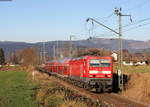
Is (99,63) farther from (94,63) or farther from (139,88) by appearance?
(139,88)

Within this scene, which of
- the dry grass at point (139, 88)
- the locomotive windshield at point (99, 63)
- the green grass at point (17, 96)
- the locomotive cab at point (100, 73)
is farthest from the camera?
the locomotive windshield at point (99, 63)

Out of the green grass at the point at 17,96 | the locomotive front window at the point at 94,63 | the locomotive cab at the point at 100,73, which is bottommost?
the green grass at the point at 17,96

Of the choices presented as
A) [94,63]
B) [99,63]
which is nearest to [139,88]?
[99,63]

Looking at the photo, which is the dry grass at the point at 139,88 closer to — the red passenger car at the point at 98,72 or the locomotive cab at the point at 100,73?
the locomotive cab at the point at 100,73

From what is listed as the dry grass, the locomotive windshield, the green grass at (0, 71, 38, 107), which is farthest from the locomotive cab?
the green grass at (0, 71, 38, 107)

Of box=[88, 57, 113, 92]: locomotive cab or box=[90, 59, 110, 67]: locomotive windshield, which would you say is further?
box=[90, 59, 110, 67]: locomotive windshield

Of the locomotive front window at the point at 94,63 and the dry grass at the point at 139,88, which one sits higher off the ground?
the locomotive front window at the point at 94,63

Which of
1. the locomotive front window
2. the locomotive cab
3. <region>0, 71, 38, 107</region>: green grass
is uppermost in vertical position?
the locomotive front window

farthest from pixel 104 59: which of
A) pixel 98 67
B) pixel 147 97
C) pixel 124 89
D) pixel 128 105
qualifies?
pixel 128 105

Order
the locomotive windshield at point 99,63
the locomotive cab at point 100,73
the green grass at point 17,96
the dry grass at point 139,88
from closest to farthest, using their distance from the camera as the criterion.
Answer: the green grass at point 17,96 → the dry grass at point 139,88 → the locomotive cab at point 100,73 → the locomotive windshield at point 99,63

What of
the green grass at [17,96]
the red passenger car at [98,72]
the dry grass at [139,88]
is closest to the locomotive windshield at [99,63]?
the red passenger car at [98,72]

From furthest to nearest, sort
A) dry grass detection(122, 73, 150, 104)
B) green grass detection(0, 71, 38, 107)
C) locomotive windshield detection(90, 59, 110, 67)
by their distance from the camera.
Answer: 1. locomotive windshield detection(90, 59, 110, 67)
2. dry grass detection(122, 73, 150, 104)
3. green grass detection(0, 71, 38, 107)

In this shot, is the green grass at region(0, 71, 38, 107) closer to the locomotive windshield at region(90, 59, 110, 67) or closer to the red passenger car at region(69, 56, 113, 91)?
the red passenger car at region(69, 56, 113, 91)

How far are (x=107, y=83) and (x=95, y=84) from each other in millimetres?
1104
